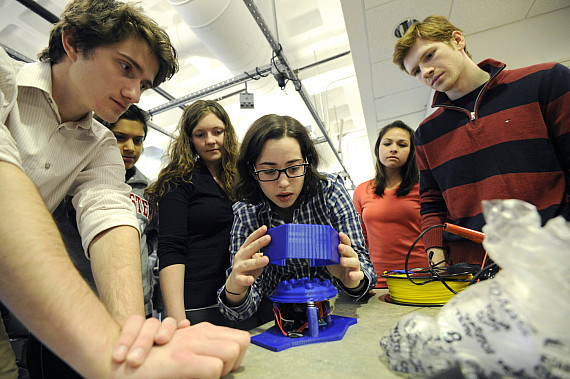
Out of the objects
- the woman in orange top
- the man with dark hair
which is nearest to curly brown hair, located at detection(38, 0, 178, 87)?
the man with dark hair

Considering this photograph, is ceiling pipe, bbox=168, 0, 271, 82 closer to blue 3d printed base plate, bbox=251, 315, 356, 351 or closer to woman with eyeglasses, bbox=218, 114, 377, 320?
woman with eyeglasses, bbox=218, 114, 377, 320

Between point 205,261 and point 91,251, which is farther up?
point 91,251

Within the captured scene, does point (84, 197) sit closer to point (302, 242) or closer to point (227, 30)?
point (302, 242)

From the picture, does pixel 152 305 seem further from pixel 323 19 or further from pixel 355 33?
pixel 323 19

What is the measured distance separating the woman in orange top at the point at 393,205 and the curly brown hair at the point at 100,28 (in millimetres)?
1356

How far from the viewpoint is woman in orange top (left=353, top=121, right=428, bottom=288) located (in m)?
1.59

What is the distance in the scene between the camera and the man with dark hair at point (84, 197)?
0.36m

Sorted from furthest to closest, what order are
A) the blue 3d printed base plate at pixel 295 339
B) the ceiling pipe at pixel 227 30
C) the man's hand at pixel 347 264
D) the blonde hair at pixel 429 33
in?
the ceiling pipe at pixel 227 30 → the blonde hair at pixel 429 33 → the man's hand at pixel 347 264 → the blue 3d printed base plate at pixel 295 339

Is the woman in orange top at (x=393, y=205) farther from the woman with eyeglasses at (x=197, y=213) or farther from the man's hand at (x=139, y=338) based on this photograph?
the man's hand at (x=139, y=338)

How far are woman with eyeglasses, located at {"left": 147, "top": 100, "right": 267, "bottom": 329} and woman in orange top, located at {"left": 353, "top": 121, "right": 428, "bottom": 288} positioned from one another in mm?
936

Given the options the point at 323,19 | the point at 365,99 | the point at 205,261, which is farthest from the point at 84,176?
the point at 365,99

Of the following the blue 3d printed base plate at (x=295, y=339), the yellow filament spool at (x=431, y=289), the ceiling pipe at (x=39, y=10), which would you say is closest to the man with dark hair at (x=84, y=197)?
the blue 3d printed base plate at (x=295, y=339)

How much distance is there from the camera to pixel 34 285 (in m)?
0.37

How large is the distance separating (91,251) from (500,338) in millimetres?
864
